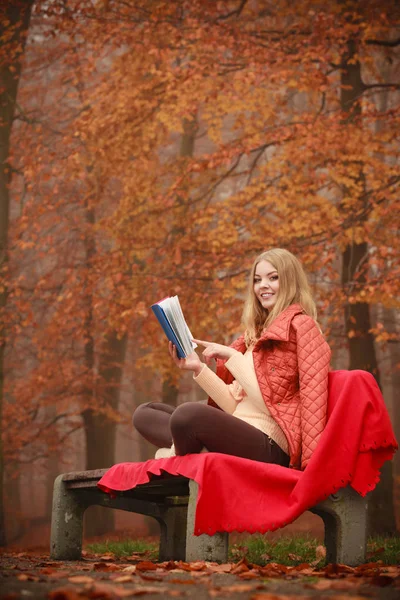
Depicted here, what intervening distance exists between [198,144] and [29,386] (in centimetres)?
798

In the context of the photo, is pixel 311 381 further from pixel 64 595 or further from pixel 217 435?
pixel 64 595

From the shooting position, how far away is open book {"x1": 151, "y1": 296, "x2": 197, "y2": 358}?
4078 millimetres

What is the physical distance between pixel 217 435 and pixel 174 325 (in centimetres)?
69

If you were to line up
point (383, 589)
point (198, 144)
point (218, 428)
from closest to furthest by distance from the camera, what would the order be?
1. point (383, 589)
2. point (218, 428)
3. point (198, 144)

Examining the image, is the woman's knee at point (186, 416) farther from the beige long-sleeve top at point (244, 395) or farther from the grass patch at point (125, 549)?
the grass patch at point (125, 549)

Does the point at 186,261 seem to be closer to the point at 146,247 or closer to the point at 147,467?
the point at 146,247

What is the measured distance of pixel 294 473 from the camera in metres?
3.80

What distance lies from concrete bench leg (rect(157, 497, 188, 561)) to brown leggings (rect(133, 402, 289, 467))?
1279mm

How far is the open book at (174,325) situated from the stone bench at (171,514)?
753mm

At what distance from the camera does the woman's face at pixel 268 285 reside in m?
4.59

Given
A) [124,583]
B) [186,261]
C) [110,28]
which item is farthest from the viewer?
[110,28]

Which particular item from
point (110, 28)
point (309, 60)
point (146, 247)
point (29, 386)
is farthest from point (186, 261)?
point (29, 386)

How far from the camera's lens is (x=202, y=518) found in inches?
140

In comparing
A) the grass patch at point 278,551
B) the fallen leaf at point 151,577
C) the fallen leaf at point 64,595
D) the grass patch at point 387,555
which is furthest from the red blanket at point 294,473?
the grass patch at point 278,551
